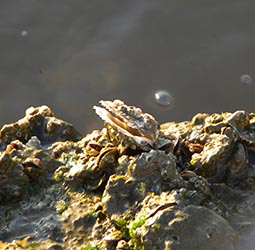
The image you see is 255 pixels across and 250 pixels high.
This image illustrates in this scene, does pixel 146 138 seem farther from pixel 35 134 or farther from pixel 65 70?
pixel 65 70

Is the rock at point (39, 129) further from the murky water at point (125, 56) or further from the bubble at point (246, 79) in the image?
the bubble at point (246, 79)

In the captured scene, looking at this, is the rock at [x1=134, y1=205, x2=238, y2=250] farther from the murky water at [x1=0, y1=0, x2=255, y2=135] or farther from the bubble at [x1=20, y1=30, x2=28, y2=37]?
the bubble at [x1=20, y1=30, x2=28, y2=37]

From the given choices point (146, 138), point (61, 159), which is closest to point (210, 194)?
point (146, 138)

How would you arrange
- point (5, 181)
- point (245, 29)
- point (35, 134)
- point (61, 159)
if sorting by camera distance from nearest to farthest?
point (5, 181) < point (61, 159) < point (35, 134) < point (245, 29)

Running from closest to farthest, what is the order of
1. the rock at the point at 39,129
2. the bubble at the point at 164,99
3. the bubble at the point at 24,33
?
the rock at the point at 39,129
the bubble at the point at 164,99
the bubble at the point at 24,33

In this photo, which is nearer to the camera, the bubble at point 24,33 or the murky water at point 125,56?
the murky water at point 125,56

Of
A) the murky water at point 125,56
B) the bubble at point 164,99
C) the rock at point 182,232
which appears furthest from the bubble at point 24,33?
the rock at point 182,232

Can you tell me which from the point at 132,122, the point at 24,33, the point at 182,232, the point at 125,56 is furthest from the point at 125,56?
the point at 182,232
